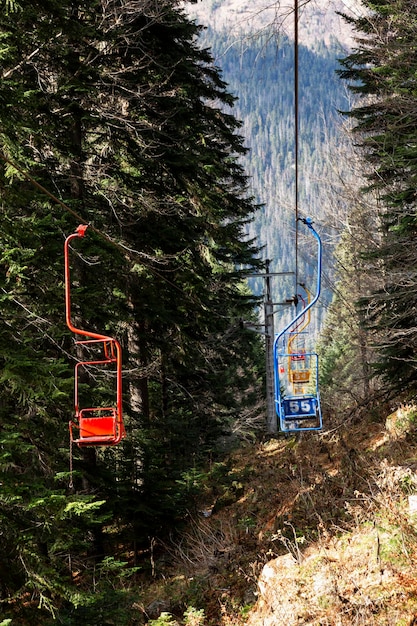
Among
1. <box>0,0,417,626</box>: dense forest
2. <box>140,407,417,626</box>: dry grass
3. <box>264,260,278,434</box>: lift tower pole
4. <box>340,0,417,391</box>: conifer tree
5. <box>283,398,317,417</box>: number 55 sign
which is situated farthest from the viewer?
<box>264,260,278,434</box>: lift tower pole

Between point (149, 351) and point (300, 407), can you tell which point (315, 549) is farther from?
point (149, 351)

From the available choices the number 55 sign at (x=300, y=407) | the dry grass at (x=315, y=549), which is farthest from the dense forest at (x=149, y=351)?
the number 55 sign at (x=300, y=407)

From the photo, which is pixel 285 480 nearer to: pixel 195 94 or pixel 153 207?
pixel 153 207

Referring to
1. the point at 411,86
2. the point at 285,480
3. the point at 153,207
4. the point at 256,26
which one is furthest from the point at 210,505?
the point at 256,26

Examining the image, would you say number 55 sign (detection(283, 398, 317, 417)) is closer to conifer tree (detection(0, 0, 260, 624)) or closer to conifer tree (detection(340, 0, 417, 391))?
conifer tree (detection(340, 0, 417, 391))

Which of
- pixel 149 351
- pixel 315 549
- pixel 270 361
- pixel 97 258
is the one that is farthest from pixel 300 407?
pixel 270 361

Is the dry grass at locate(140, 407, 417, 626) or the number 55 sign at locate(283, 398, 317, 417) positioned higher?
the number 55 sign at locate(283, 398, 317, 417)

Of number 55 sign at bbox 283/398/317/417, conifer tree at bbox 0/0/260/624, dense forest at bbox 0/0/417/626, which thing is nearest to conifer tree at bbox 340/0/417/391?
dense forest at bbox 0/0/417/626

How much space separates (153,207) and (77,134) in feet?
6.55

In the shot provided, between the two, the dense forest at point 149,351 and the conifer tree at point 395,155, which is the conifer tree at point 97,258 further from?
the conifer tree at point 395,155

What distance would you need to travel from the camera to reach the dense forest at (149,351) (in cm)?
680

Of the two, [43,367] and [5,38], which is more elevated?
[5,38]

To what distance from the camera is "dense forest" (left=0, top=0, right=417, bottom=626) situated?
6.80 meters

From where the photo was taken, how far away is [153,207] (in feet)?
38.3
